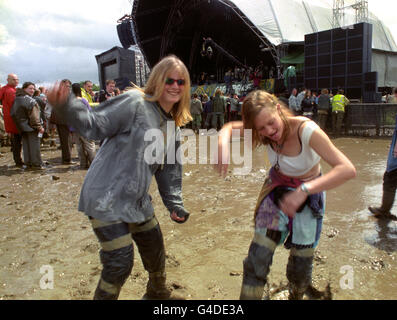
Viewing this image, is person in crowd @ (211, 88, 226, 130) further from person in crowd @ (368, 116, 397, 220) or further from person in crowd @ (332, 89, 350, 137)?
person in crowd @ (368, 116, 397, 220)

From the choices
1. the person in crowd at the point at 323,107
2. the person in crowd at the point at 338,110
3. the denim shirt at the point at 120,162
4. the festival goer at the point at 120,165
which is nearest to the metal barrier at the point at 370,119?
the person in crowd at the point at 338,110

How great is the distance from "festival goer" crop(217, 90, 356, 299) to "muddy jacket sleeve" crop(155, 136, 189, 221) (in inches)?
17.2

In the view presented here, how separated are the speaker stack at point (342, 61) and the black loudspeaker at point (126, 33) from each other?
16.4 meters

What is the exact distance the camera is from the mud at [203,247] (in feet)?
9.01

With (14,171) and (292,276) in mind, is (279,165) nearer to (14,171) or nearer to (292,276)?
(292,276)

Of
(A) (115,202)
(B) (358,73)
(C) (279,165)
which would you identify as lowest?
(A) (115,202)

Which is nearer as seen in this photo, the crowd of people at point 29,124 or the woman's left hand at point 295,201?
the woman's left hand at point 295,201

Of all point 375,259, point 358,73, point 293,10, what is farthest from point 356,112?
point 293,10

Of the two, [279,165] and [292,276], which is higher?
[279,165]

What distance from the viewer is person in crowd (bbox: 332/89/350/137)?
1217 centimetres

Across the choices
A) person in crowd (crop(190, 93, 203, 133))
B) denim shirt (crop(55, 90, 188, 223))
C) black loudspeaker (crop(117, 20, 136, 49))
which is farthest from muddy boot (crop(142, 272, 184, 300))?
black loudspeaker (crop(117, 20, 136, 49))

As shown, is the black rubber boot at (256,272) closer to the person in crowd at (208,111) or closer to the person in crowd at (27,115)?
the person in crowd at (27,115)
